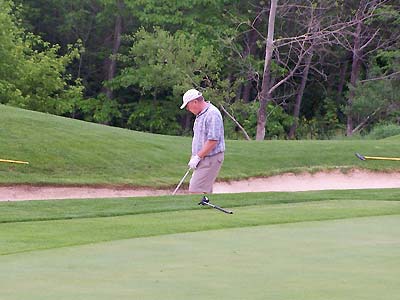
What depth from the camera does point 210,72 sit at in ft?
132

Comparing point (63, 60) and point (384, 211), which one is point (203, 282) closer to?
point (384, 211)

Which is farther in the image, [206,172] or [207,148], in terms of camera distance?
[206,172]

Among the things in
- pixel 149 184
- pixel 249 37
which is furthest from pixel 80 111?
pixel 149 184

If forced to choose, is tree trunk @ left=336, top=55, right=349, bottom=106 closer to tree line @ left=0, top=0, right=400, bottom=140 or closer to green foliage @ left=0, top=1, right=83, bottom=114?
tree line @ left=0, top=0, right=400, bottom=140

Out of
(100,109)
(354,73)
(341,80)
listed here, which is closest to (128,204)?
(354,73)

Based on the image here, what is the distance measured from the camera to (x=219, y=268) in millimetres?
6508

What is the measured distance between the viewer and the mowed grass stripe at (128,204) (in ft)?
36.3

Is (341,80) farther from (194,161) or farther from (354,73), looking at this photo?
(194,161)

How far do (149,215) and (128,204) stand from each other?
1244 millimetres

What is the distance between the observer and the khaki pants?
12.6 meters

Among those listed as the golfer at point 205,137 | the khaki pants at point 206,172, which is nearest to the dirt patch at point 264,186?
the khaki pants at point 206,172

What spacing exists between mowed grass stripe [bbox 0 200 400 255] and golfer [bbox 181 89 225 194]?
79 cm

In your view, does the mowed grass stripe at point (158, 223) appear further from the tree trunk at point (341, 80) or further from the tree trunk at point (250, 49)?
the tree trunk at point (341, 80)

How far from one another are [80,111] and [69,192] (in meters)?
30.6
